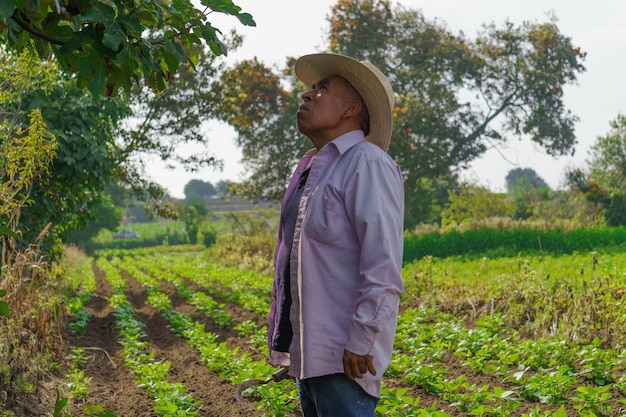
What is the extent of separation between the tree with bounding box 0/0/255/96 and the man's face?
0.42 m

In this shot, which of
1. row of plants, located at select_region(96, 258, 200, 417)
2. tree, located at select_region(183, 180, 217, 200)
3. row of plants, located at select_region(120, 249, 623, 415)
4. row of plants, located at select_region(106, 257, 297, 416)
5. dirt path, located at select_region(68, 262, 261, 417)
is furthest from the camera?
tree, located at select_region(183, 180, 217, 200)

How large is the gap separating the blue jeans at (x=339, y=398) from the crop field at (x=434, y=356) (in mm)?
965

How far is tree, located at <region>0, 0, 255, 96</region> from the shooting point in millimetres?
2482

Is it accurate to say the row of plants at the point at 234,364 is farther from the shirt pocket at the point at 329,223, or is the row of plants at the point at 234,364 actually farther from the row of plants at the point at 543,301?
the row of plants at the point at 543,301

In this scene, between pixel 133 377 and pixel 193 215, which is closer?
pixel 133 377

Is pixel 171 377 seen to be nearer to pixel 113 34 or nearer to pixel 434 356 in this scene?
pixel 434 356

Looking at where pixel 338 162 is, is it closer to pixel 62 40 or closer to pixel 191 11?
pixel 191 11

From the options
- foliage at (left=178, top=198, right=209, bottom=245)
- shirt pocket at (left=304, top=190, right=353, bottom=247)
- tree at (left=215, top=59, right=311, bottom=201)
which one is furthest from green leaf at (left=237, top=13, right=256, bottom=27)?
foliage at (left=178, top=198, right=209, bottom=245)

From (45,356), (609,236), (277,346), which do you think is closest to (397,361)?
(45,356)

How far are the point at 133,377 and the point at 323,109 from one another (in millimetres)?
5080

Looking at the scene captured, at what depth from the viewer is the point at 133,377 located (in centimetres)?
718

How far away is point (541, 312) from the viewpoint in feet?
27.5

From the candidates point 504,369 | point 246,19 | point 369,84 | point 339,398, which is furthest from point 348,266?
point 504,369

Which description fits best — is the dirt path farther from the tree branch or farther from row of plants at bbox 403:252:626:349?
the tree branch
